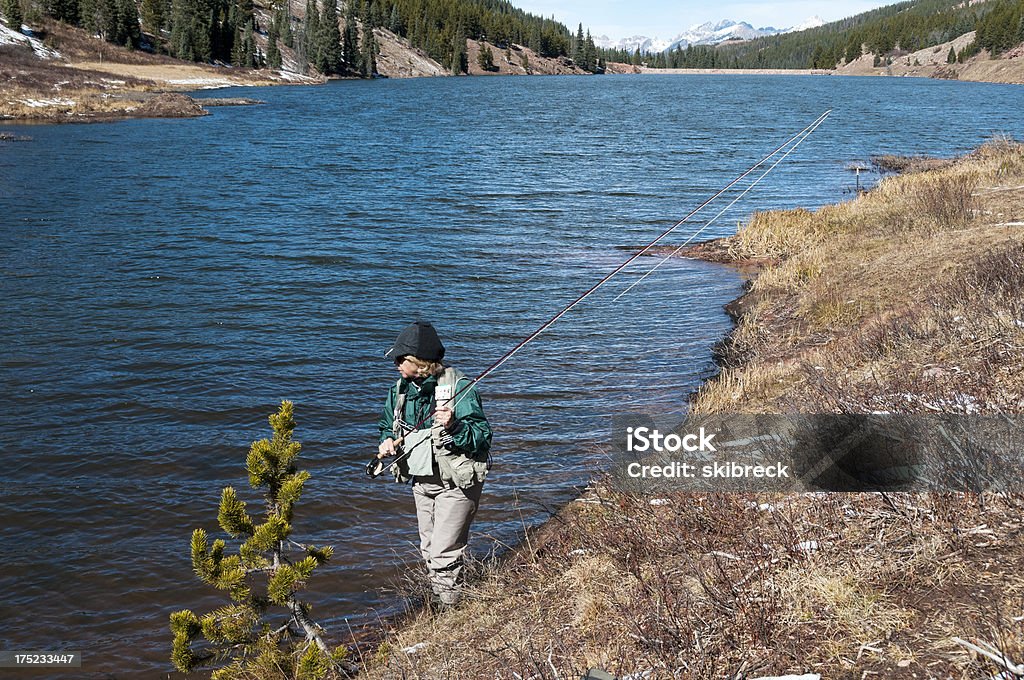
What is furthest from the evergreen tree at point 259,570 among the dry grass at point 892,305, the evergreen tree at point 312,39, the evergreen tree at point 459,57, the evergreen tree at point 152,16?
the evergreen tree at point 459,57

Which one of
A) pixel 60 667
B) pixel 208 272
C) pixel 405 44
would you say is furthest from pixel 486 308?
pixel 405 44

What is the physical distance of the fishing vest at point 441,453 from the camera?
614cm

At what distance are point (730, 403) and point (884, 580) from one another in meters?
4.65

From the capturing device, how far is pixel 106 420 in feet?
36.7

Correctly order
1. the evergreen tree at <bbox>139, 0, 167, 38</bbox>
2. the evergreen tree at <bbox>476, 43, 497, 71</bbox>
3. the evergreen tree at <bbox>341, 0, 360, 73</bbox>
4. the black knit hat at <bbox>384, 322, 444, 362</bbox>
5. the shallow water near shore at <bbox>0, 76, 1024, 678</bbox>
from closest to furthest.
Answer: the black knit hat at <bbox>384, 322, 444, 362</bbox> < the shallow water near shore at <bbox>0, 76, 1024, 678</bbox> < the evergreen tree at <bbox>139, 0, 167, 38</bbox> < the evergreen tree at <bbox>341, 0, 360, 73</bbox> < the evergreen tree at <bbox>476, 43, 497, 71</bbox>

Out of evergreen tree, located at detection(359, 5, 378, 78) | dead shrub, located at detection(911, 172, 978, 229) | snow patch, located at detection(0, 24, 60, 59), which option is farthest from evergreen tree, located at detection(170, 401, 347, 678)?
evergreen tree, located at detection(359, 5, 378, 78)

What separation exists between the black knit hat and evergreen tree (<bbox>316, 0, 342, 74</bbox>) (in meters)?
128

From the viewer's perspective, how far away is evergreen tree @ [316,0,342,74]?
406 ft

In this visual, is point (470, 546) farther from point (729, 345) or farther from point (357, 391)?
point (729, 345)

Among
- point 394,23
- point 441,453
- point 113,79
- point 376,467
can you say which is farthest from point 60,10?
point 441,453

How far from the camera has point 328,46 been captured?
12425 centimetres

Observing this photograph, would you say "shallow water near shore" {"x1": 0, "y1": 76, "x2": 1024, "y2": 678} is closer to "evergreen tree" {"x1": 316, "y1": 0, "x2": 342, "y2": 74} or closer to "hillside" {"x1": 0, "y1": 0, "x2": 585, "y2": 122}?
"hillside" {"x1": 0, "y1": 0, "x2": 585, "y2": 122}

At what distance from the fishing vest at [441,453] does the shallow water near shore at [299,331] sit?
1793 millimetres

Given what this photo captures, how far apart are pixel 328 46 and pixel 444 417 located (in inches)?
5098
